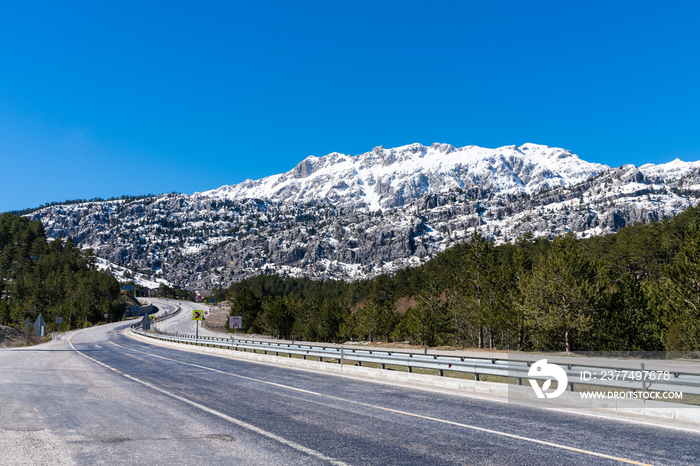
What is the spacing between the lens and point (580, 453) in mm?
6969

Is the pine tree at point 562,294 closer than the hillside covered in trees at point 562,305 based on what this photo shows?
No

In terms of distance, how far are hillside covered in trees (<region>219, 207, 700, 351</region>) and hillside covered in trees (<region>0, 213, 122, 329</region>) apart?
6007 centimetres

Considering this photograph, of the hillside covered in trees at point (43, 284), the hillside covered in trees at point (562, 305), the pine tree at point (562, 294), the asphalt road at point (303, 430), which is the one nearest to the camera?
the asphalt road at point (303, 430)

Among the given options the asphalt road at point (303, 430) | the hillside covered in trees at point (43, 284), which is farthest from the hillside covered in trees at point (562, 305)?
the hillside covered in trees at point (43, 284)

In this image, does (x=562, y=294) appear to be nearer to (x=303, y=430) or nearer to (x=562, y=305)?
(x=562, y=305)

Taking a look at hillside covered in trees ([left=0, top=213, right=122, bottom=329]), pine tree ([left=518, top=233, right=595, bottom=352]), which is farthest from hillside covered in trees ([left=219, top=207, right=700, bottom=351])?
hillside covered in trees ([left=0, top=213, right=122, bottom=329])

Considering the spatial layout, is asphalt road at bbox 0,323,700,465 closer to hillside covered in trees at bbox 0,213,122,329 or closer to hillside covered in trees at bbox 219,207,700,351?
hillside covered in trees at bbox 219,207,700,351

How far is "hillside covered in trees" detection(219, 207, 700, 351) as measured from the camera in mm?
35812

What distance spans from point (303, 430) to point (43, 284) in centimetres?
15293

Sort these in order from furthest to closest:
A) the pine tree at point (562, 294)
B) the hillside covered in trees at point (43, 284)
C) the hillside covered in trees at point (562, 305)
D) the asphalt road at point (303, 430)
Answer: the hillside covered in trees at point (43, 284), the pine tree at point (562, 294), the hillside covered in trees at point (562, 305), the asphalt road at point (303, 430)

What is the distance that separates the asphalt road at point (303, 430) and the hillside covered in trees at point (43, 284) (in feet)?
342

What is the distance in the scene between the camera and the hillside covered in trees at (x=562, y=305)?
3581 cm

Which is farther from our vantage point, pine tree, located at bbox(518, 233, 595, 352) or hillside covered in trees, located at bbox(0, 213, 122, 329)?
hillside covered in trees, located at bbox(0, 213, 122, 329)

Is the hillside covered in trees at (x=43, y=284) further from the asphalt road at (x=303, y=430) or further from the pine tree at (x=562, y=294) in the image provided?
the asphalt road at (x=303, y=430)
